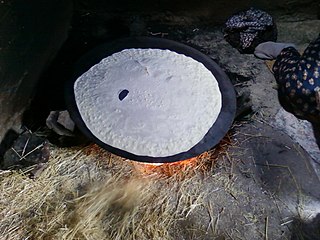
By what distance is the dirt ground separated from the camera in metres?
2.44

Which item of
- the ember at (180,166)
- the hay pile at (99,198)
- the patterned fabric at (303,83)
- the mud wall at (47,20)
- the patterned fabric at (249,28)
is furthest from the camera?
the patterned fabric at (249,28)

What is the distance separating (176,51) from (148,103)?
21.4 inches

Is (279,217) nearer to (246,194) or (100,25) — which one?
(246,194)

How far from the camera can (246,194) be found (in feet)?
8.59

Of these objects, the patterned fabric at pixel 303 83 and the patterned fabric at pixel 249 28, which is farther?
the patterned fabric at pixel 249 28

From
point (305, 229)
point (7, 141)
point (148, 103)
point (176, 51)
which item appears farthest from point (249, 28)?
point (7, 141)

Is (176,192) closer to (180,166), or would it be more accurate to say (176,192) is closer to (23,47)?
(180,166)

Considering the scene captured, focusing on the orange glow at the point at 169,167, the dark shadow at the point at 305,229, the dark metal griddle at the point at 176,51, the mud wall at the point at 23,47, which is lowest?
the dark shadow at the point at 305,229

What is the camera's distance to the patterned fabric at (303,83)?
2953mm

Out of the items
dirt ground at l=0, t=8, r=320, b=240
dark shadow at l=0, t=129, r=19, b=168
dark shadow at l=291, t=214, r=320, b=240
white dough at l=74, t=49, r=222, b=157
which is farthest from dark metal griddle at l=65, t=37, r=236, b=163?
dark shadow at l=291, t=214, r=320, b=240

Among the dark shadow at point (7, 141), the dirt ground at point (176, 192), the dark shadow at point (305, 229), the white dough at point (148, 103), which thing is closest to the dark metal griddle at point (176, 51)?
the white dough at point (148, 103)

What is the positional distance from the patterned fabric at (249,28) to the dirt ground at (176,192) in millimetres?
634

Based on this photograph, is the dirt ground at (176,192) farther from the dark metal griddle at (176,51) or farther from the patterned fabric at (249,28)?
the patterned fabric at (249,28)

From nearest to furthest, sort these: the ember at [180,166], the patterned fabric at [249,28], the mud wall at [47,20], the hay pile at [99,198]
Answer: the hay pile at [99,198] → the mud wall at [47,20] → the ember at [180,166] → the patterned fabric at [249,28]
